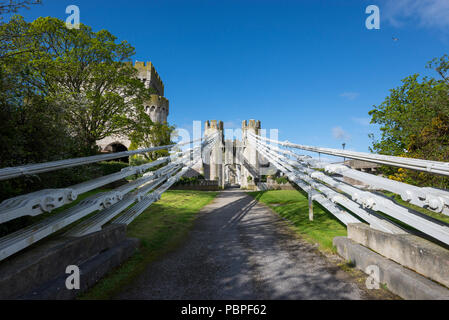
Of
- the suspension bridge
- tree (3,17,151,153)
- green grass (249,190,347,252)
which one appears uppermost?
tree (3,17,151,153)

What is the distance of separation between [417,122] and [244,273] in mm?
16785

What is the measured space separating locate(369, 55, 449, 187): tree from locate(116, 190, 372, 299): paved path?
31.5 feet

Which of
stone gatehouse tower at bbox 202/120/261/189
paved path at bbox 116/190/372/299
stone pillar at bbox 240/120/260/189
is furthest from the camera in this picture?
stone gatehouse tower at bbox 202/120/261/189

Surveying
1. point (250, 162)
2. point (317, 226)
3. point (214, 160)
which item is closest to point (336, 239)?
point (317, 226)

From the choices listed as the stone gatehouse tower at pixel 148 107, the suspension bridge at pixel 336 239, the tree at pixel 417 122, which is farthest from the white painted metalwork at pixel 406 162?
the stone gatehouse tower at pixel 148 107

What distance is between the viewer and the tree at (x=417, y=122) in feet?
37.4

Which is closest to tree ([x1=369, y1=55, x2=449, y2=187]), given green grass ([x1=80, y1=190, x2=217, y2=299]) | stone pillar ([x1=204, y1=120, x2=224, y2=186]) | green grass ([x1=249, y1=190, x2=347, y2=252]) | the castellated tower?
green grass ([x1=249, y1=190, x2=347, y2=252])

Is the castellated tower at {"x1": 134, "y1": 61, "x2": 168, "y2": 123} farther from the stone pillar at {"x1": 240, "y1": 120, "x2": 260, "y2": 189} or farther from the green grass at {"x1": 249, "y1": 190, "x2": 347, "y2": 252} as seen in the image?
the green grass at {"x1": 249, "y1": 190, "x2": 347, "y2": 252}

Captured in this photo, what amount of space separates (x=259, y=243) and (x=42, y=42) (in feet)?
57.8

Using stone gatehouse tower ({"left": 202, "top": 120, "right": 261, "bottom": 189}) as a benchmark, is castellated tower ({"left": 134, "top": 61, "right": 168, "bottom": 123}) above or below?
above

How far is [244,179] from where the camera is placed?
95.5ft

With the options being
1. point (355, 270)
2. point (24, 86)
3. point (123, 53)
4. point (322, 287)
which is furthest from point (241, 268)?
point (123, 53)

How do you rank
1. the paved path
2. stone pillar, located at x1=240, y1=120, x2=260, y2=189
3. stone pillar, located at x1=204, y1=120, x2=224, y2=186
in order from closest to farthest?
the paved path < stone pillar, located at x1=240, y1=120, x2=260, y2=189 < stone pillar, located at x1=204, y1=120, x2=224, y2=186

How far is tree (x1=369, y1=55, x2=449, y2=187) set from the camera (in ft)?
37.4
